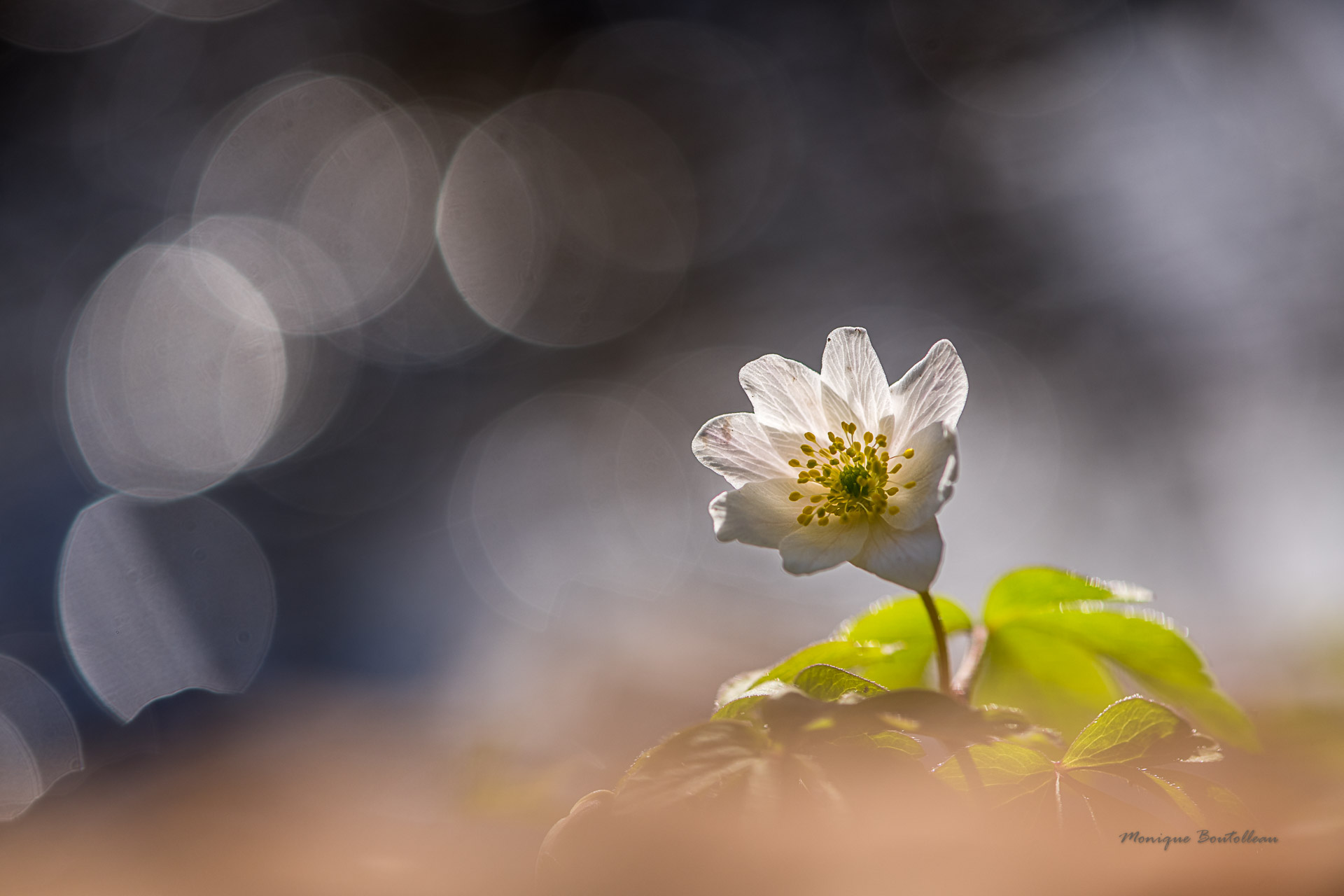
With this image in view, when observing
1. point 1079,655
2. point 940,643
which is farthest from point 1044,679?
point 940,643

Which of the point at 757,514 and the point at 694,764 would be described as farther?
the point at 757,514

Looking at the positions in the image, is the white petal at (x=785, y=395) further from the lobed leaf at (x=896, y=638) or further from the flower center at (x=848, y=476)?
the lobed leaf at (x=896, y=638)

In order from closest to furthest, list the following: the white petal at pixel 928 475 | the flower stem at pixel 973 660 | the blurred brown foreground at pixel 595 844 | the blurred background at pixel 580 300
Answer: the blurred brown foreground at pixel 595 844, the white petal at pixel 928 475, the flower stem at pixel 973 660, the blurred background at pixel 580 300

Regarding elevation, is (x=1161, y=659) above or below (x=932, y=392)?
below

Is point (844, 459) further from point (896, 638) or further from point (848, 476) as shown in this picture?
point (896, 638)

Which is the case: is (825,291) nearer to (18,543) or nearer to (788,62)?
(788,62)

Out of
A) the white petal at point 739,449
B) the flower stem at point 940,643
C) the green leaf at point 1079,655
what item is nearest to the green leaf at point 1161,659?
the green leaf at point 1079,655
